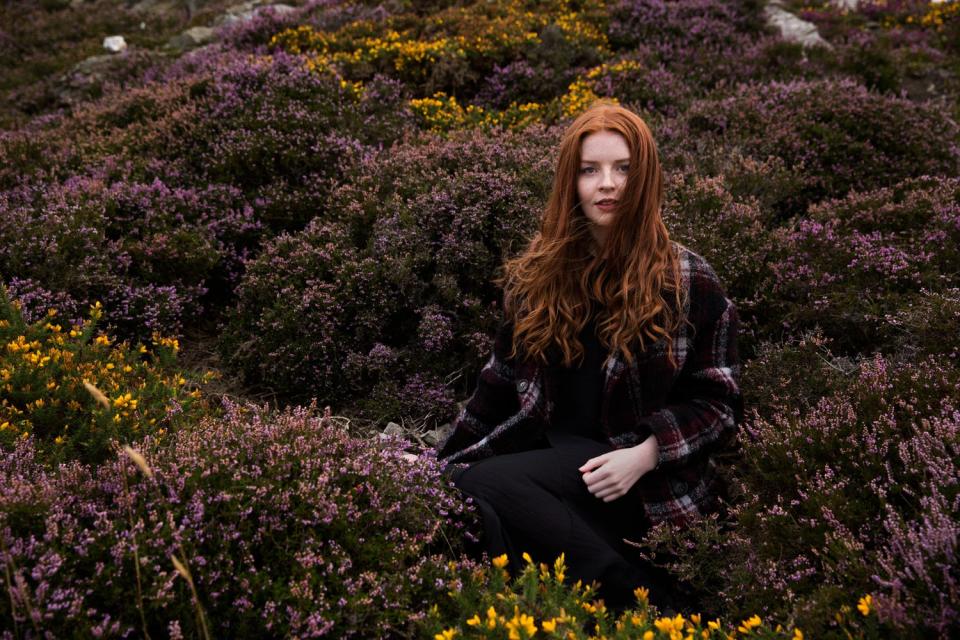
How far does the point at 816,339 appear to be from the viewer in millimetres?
3857

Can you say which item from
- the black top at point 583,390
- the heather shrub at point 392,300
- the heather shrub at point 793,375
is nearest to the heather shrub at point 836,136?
the heather shrub at point 793,375

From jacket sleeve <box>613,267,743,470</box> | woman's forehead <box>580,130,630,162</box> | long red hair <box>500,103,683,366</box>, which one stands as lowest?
jacket sleeve <box>613,267,743,470</box>

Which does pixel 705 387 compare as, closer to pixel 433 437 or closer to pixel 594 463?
pixel 594 463

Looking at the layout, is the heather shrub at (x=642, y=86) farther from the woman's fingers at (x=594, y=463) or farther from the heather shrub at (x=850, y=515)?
the woman's fingers at (x=594, y=463)

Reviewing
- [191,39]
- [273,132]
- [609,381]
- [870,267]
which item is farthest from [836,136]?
[191,39]

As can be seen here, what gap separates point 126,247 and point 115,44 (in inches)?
379

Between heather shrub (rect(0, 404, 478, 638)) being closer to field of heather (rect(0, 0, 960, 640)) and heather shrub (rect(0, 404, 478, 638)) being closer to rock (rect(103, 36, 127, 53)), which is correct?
field of heather (rect(0, 0, 960, 640))

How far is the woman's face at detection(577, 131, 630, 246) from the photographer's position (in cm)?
313

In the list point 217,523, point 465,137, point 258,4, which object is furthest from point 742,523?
point 258,4

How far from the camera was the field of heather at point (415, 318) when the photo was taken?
2.33m

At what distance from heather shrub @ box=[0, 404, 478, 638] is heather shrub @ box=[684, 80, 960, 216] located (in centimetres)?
444

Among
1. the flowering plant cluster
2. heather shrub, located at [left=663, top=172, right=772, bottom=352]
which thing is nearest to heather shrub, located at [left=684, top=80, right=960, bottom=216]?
heather shrub, located at [left=663, top=172, right=772, bottom=352]

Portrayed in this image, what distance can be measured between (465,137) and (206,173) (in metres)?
2.39

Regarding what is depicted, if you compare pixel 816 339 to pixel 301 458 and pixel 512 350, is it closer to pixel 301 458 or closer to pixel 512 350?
pixel 512 350
